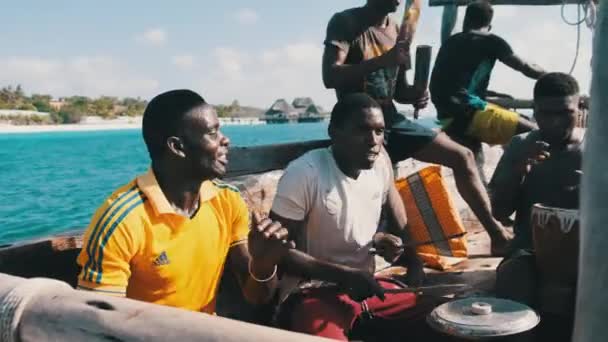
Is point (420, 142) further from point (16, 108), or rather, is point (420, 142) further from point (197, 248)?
point (16, 108)

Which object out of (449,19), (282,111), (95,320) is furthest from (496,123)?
(282,111)

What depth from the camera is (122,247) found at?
2420 mm

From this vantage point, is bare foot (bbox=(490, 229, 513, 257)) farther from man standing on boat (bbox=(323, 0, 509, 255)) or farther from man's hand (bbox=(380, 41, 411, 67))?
man's hand (bbox=(380, 41, 411, 67))

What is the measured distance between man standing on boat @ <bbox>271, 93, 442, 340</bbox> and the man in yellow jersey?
0.21m

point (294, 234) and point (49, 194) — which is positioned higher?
point (294, 234)

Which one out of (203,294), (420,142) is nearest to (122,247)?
(203,294)

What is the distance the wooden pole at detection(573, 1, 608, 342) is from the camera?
106 centimetres

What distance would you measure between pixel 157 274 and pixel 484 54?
13.3 feet

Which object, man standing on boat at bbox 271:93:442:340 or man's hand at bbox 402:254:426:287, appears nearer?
man standing on boat at bbox 271:93:442:340

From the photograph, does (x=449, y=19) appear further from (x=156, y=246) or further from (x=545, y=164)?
(x=156, y=246)

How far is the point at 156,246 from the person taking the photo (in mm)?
2539

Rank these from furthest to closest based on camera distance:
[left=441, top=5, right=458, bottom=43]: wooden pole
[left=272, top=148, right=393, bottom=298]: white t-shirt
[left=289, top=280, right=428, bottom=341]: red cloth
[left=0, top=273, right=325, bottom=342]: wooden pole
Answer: [left=441, top=5, right=458, bottom=43]: wooden pole
[left=272, top=148, right=393, bottom=298]: white t-shirt
[left=289, top=280, right=428, bottom=341]: red cloth
[left=0, top=273, right=325, bottom=342]: wooden pole

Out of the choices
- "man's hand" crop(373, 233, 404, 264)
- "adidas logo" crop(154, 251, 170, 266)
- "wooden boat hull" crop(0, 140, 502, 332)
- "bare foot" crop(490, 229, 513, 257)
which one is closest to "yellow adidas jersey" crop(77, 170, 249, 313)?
"adidas logo" crop(154, 251, 170, 266)

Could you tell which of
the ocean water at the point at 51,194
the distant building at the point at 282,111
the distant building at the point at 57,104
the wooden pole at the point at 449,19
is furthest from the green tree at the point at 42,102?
the wooden pole at the point at 449,19
